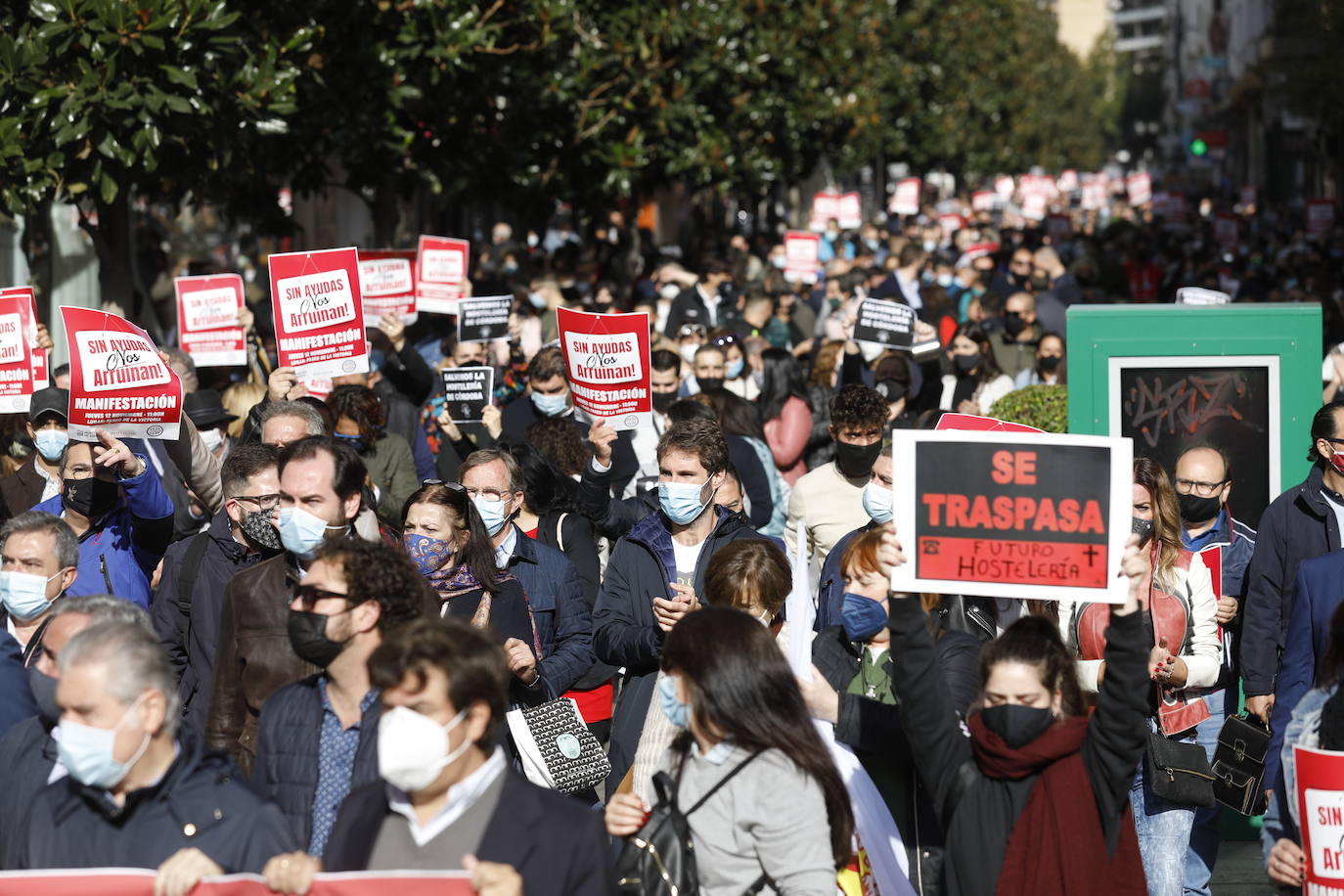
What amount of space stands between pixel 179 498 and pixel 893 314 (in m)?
5.33

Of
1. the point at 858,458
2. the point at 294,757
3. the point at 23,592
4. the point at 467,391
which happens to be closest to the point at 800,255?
the point at 467,391

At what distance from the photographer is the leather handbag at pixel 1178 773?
605 centimetres

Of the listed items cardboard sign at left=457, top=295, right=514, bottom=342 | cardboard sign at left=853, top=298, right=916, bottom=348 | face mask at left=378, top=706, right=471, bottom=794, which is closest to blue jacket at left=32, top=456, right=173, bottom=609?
face mask at left=378, top=706, right=471, bottom=794

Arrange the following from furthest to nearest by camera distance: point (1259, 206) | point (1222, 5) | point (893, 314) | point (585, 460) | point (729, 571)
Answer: point (1222, 5), point (1259, 206), point (893, 314), point (585, 460), point (729, 571)

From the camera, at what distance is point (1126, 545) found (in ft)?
15.8

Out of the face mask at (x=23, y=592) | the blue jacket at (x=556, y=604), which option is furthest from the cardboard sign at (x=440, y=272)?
the face mask at (x=23, y=592)

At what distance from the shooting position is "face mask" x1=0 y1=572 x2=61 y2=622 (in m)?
5.94

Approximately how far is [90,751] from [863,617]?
219 centimetres

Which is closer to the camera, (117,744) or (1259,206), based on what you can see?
(117,744)

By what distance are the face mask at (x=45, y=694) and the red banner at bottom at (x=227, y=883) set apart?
1.94 ft

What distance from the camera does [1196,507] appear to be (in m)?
7.04

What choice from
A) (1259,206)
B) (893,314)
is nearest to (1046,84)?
(1259,206)

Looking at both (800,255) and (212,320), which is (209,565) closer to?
(212,320)

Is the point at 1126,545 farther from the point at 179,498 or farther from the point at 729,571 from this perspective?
the point at 179,498
